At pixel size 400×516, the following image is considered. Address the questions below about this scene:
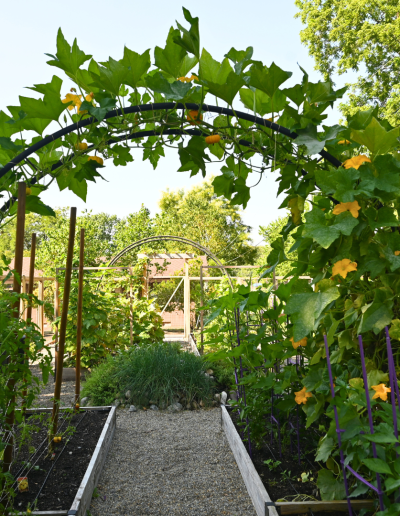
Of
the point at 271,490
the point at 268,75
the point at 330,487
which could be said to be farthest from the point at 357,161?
the point at 271,490

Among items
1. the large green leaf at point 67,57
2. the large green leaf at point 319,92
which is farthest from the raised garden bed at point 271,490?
the large green leaf at point 67,57

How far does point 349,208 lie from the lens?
1396mm

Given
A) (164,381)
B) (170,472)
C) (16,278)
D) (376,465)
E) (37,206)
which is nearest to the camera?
(376,465)

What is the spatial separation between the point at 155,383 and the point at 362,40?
399 inches

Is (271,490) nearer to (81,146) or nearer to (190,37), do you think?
(81,146)

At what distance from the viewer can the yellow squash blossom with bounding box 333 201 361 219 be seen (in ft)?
4.53

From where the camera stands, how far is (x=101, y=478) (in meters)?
2.70

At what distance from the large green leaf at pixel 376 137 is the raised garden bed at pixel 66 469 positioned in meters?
1.93

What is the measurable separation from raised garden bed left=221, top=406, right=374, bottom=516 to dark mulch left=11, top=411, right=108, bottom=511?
907 millimetres

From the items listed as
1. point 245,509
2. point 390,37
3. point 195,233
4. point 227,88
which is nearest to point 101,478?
point 245,509

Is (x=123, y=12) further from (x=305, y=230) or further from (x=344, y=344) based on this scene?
(x=344, y=344)

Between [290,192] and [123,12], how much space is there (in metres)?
1.81

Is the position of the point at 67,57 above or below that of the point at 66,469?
above

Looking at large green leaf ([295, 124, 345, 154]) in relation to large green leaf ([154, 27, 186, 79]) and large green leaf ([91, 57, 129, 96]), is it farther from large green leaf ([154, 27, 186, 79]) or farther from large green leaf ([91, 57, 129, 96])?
large green leaf ([91, 57, 129, 96])
